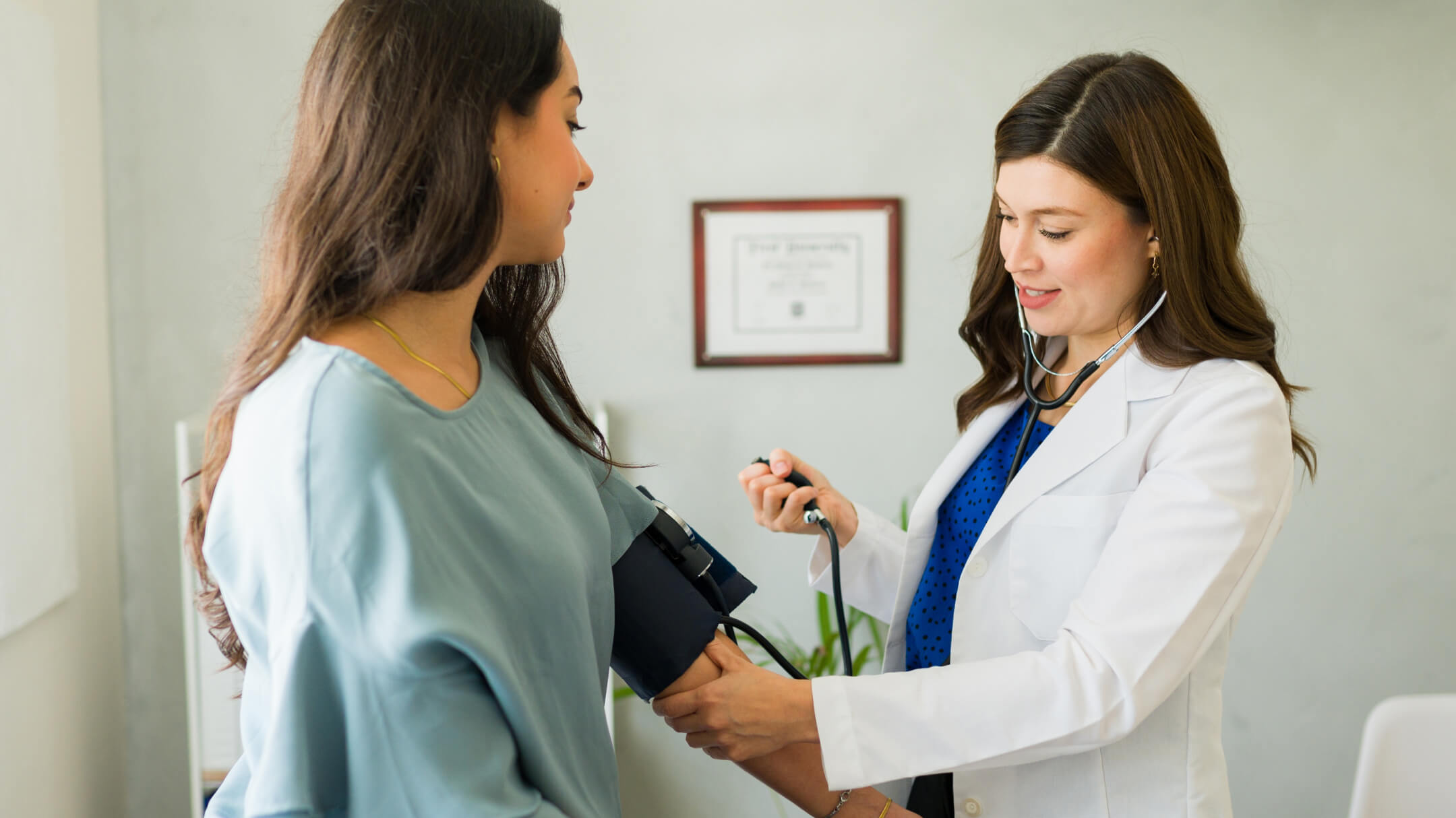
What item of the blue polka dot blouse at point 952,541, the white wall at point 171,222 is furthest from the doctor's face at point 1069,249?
the white wall at point 171,222

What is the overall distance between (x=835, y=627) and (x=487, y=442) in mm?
1745

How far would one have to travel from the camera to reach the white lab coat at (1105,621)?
3.63 ft

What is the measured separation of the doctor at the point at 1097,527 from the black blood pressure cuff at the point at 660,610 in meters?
0.05

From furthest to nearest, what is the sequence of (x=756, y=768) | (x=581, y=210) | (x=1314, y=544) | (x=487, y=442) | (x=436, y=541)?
(x=1314, y=544), (x=581, y=210), (x=756, y=768), (x=487, y=442), (x=436, y=541)

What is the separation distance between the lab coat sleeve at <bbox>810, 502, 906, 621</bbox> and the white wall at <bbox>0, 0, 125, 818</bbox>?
1.49 m

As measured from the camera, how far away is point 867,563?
1604 millimetres

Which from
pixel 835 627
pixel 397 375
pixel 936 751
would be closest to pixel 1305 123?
pixel 835 627

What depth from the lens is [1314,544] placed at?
257 cm

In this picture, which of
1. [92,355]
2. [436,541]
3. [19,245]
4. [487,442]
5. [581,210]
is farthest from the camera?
[581,210]

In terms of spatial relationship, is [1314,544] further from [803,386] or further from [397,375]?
[397,375]

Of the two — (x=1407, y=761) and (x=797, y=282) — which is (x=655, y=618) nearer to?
(x=1407, y=761)

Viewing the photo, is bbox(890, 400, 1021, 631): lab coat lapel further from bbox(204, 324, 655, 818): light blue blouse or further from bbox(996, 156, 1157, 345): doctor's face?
bbox(204, 324, 655, 818): light blue blouse

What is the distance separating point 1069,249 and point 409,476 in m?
A: 0.88

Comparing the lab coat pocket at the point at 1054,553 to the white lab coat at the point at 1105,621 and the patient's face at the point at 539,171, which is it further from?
the patient's face at the point at 539,171
